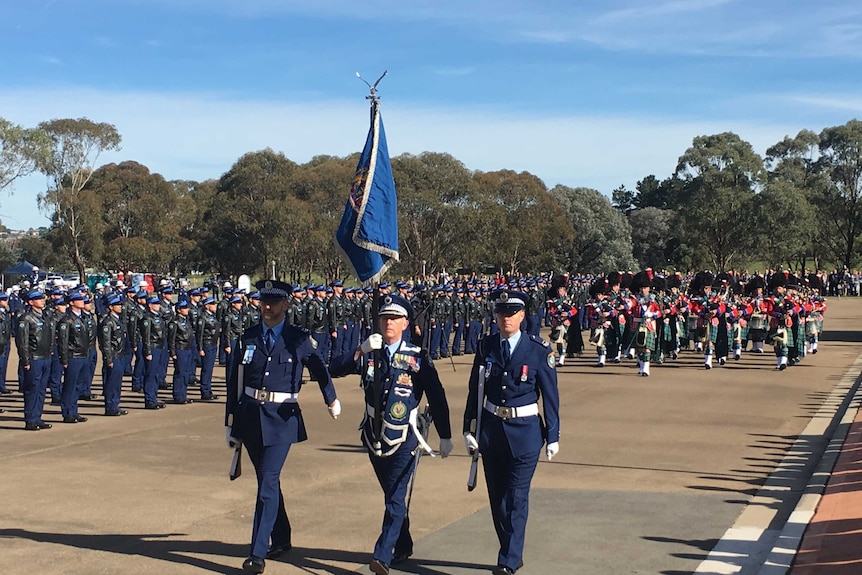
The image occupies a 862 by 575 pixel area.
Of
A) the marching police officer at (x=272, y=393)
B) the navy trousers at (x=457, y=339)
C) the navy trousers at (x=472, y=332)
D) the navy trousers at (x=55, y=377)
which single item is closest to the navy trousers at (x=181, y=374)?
the navy trousers at (x=55, y=377)

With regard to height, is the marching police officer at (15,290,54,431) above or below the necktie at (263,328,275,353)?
below

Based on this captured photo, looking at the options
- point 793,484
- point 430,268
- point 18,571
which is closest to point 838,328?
point 430,268

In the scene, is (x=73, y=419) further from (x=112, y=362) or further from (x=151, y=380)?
(x=151, y=380)

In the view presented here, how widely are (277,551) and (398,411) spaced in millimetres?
1291

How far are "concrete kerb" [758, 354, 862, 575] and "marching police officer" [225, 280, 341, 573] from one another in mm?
3048

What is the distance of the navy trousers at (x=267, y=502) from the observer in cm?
605

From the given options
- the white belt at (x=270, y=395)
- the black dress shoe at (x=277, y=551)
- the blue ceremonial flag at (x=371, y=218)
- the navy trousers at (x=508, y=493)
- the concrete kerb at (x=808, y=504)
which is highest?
the blue ceremonial flag at (x=371, y=218)

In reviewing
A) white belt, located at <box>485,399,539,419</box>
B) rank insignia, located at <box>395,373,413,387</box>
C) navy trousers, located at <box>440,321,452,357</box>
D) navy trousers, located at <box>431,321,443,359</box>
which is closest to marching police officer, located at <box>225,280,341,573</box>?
rank insignia, located at <box>395,373,413,387</box>

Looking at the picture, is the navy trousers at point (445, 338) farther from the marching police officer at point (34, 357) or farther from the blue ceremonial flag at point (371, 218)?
the blue ceremonial flag at point (371, 218)

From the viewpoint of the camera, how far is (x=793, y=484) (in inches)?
351

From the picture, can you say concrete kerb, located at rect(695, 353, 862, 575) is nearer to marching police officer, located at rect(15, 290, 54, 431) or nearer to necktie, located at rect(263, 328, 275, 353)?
necktie, located at rect(263, 328, 275, 353)

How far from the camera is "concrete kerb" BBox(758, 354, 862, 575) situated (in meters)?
6.31

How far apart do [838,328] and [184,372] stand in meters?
24.9

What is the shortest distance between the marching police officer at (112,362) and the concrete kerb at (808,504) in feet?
29.7
